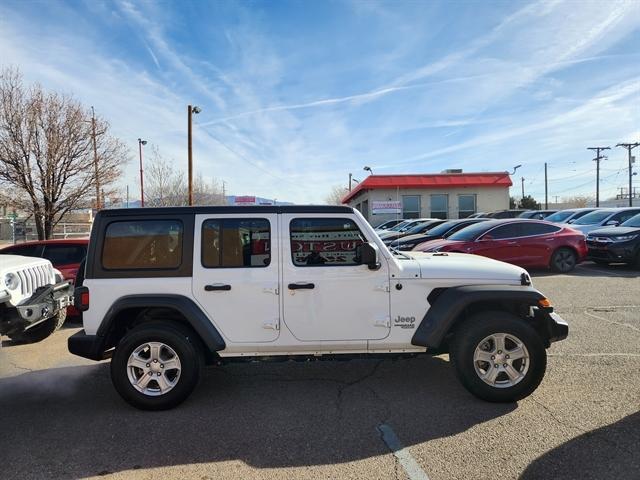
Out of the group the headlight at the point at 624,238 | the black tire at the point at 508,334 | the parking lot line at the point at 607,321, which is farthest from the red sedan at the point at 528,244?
the black tire at the point at 508,334

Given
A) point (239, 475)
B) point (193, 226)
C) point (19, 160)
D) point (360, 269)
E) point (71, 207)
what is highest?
point (19, 160)

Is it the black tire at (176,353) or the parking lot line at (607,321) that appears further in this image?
the parking lot line at (607,321)

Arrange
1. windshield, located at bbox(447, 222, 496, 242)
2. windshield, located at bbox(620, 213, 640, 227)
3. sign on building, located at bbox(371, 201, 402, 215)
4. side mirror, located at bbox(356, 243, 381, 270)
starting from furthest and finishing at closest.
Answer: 1. sign on building, located at bbox(371, 201, 402, 215)
2. windshield, located at bbox(620, 213, 640, 227)
3. windshield, located at bbox(447, 222, 496, 242)
4. side mirror, located at bbox(356, 243, 381, 270)

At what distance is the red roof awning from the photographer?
32375 millimetres

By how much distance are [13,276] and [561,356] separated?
6166 mm

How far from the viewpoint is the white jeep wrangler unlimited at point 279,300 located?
12.8 ft

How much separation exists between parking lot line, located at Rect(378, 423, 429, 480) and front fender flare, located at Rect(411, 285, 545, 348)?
83 centimetres

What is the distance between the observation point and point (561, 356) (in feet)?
16.6

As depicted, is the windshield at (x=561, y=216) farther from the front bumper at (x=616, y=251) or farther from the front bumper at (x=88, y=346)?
the front bumper at (x=88, y=346)

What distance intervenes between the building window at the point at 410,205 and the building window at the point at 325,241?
2947cm

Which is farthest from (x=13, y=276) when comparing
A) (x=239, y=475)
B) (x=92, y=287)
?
(x=239, y=475)

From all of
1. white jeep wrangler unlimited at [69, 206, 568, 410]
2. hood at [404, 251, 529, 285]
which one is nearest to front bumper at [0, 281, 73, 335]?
white jeep wrangler unlimited at [69, 206, 568, 410]

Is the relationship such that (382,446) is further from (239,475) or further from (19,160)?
(19,160)

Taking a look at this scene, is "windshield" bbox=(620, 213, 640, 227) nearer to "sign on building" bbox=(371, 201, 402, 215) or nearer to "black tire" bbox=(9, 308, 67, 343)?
"black tire" bbox=(9, 308, 67, 343)
